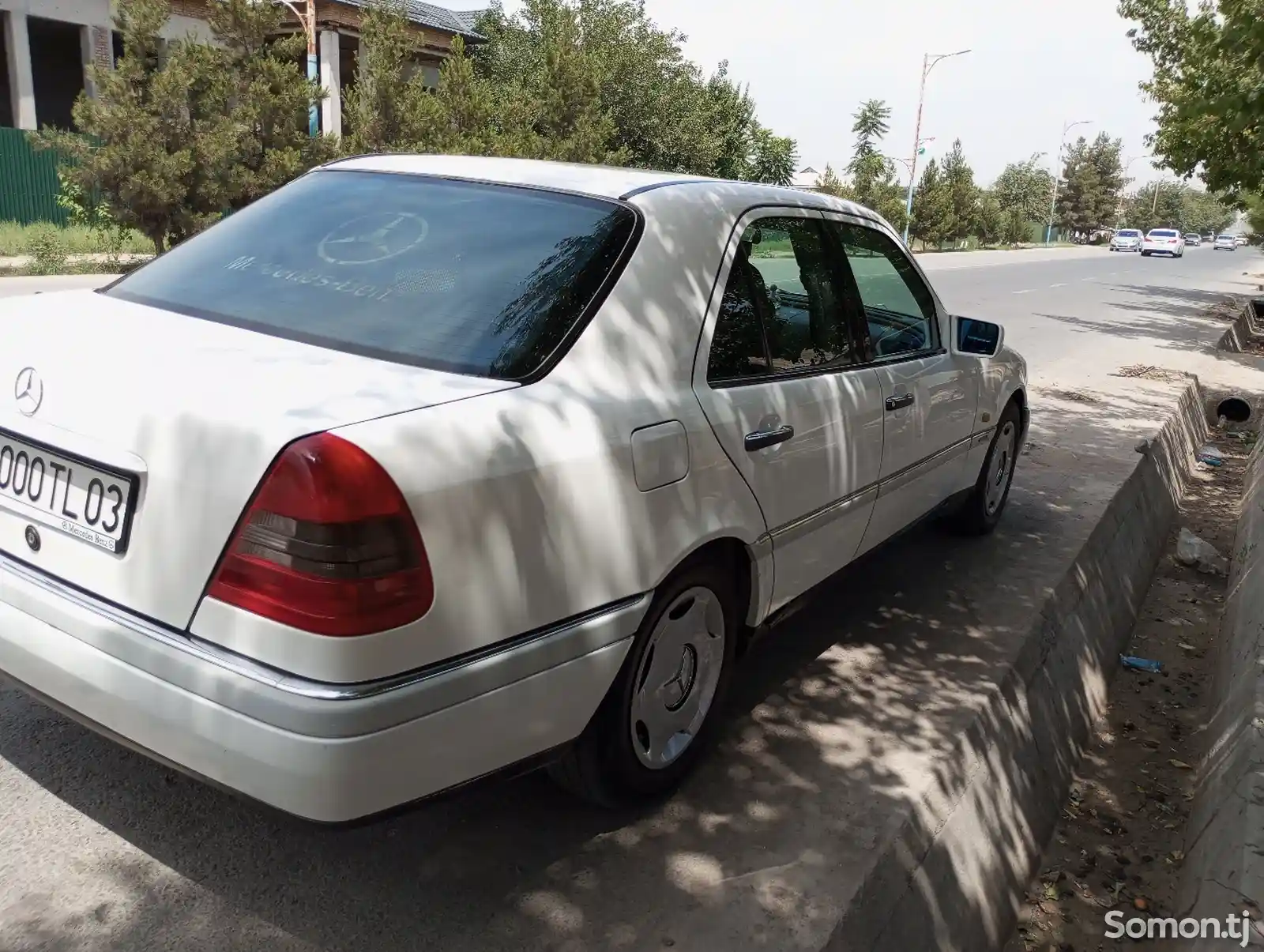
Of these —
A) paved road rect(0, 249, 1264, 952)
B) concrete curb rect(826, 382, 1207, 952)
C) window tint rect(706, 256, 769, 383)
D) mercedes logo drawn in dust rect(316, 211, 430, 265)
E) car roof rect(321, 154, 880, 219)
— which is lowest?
concrete curb rect(826, 382, 1207, 952)

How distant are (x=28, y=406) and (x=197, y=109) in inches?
669

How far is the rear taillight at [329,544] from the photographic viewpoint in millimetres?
2008

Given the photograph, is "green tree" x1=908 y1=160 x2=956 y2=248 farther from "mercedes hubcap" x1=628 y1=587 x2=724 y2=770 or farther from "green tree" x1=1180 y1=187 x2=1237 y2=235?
"green tree" x1=1180 y1=187 x2=1237 y2=235

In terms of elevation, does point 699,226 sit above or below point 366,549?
above

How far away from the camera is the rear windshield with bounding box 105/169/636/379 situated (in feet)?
8.45

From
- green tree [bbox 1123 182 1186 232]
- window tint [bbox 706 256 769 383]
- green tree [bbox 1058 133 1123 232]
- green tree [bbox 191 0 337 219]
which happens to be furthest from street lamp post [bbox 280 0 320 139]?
green tree [bbox 1123 182 1186 232]

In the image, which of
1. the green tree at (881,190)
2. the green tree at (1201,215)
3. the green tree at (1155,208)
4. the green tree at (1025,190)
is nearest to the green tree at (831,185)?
the green tree at (881,190)

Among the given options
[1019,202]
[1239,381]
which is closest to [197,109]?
[1239,381]

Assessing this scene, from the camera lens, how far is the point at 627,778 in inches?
112

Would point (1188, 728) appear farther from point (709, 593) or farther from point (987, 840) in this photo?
point (709, 593)

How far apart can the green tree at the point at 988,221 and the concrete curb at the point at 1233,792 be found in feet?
194

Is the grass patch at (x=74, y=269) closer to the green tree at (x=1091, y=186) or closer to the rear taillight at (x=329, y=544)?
the rear taillight at (x=329, y=544)

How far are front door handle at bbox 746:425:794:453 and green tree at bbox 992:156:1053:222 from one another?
285 ft

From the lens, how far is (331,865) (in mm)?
2674
